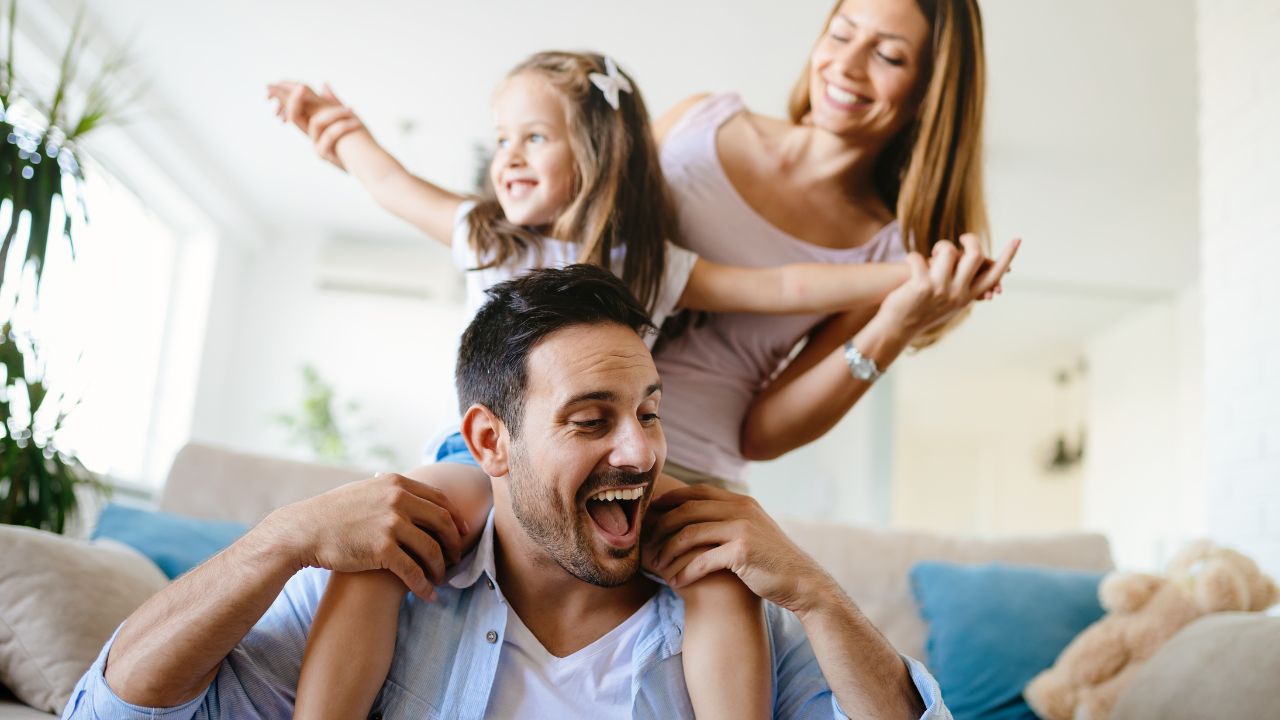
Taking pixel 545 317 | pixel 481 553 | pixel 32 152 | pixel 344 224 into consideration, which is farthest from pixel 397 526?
pixel 344 224

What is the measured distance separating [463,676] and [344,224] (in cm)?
615

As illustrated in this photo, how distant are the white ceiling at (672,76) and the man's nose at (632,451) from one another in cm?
336

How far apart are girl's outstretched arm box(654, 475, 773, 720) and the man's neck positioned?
11cm

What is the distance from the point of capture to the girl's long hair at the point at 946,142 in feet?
5.65

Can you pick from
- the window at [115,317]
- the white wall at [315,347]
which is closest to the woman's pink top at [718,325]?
the window at [115,317]

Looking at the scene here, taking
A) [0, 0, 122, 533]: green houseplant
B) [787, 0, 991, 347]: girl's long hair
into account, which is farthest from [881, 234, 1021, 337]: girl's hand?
[0, 0, 122, 533]: green houseplant

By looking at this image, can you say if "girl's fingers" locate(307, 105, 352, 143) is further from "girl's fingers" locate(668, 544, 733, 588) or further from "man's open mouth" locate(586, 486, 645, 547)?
"girl's fingers" locate(668, 544, 733, 588)

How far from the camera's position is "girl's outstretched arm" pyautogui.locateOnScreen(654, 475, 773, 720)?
1291 millimetres

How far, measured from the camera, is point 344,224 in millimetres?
7133

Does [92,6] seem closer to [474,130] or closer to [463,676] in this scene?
[474,130]

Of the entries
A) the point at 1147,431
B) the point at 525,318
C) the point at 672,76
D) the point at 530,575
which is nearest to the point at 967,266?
the point at 525,318

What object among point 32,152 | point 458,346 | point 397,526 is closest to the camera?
point 397,526

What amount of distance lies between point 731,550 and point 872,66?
0.84 meters

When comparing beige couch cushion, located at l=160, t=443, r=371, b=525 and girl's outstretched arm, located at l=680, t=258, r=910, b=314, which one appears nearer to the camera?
girl's outstretched arm, located at l=680, t=258, r=910, b=314
